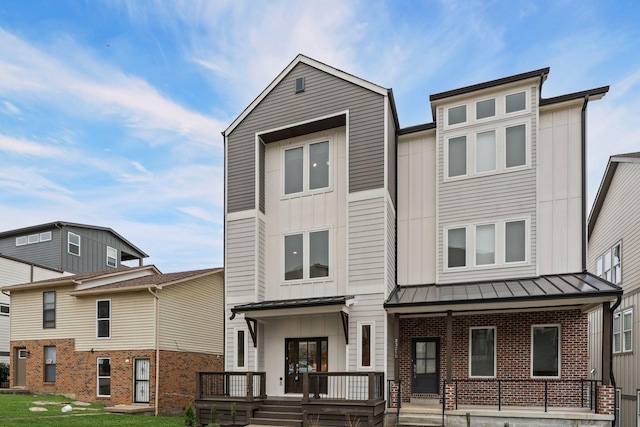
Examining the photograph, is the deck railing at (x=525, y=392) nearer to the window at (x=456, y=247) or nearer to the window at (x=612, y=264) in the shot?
the window at (x=456, y=247)

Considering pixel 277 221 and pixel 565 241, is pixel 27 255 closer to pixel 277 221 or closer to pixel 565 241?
pixel 277 221

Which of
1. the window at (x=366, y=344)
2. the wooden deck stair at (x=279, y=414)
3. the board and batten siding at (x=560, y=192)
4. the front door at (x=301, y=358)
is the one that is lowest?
the wooden deck stair at (x=279, y=414)

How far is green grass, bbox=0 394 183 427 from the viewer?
11794mm

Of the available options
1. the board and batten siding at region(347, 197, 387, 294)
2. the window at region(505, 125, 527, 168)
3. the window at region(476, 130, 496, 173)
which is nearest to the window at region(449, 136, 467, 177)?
the window at region(476, 130, 496, 173)

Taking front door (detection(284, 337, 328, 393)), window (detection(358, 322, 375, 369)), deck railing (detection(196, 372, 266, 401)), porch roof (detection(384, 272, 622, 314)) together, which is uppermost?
porch roof (detection(384, 272, 622, 314))

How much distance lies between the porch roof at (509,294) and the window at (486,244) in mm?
677

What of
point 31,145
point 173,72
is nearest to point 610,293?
point 173,72

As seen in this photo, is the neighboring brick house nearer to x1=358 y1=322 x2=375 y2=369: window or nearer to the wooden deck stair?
the wooden deck stair

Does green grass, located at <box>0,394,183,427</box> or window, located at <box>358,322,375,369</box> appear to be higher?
window, located at <box>358,322,375,369</box>

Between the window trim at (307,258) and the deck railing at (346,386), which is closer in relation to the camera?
the deck railing at (346,386)

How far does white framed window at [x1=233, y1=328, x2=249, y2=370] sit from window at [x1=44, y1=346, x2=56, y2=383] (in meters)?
10.5

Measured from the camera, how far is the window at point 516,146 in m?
12.7

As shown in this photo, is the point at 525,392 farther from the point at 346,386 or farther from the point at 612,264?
the point at 612,264

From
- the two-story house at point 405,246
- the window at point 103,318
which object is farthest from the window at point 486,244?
the window at point 103,318
